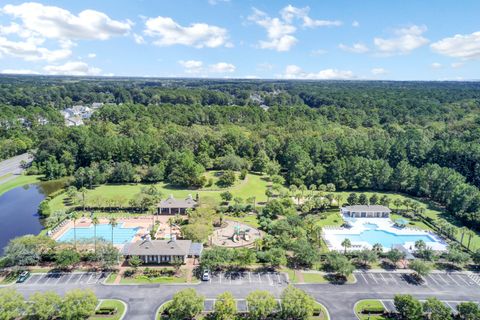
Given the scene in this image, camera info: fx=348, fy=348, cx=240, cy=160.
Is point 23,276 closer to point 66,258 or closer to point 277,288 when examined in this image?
point 66,258

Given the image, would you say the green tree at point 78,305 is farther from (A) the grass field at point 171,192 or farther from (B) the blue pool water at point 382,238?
(B) the blue pool water at point 382,238

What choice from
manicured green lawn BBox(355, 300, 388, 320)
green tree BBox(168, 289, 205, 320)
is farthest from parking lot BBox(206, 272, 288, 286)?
manicured green lawn BBox(355, 300, 388, 320)

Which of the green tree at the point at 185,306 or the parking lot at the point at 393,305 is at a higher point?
the green tree at the point at 185,306

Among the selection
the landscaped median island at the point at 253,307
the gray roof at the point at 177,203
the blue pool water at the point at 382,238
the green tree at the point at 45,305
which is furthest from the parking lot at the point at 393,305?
the gray roof at the point at 177,203

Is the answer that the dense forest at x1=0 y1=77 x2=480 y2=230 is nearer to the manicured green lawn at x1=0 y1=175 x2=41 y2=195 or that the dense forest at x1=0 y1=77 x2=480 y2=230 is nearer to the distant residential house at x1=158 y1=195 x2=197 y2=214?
the manicured green lawn at x1=0 y1=175 x2=41 y2=195

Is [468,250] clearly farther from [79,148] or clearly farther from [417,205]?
[79,148]

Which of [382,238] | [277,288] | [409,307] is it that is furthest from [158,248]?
[382,238]
